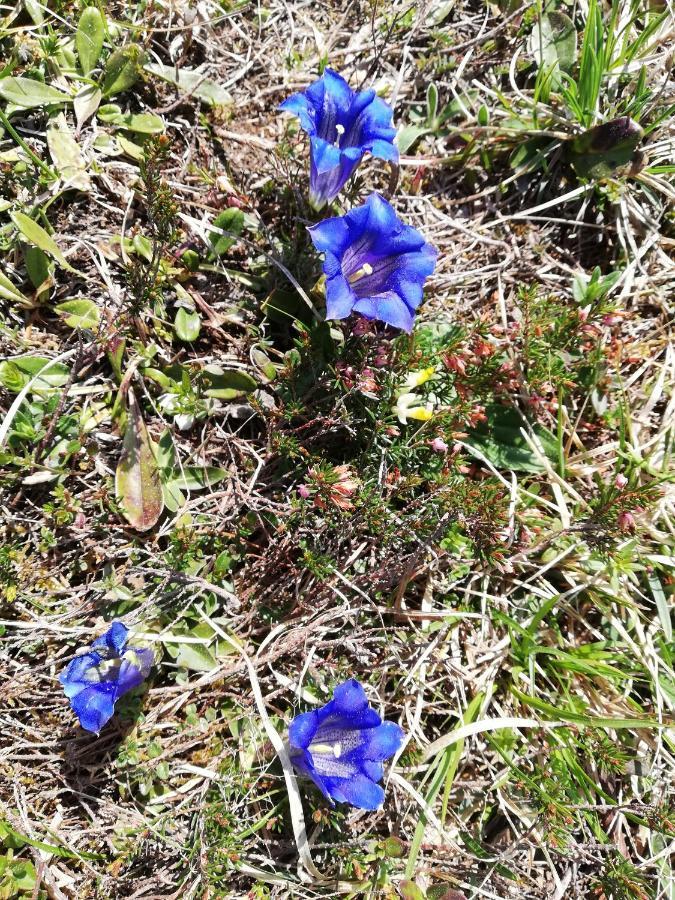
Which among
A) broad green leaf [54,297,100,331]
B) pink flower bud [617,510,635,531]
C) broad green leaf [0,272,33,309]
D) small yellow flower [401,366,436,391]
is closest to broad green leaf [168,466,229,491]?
broad green leaf [54,297,100,331]

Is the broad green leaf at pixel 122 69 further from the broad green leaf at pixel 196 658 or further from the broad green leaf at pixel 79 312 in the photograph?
the broad green leaf at pixel 196 658

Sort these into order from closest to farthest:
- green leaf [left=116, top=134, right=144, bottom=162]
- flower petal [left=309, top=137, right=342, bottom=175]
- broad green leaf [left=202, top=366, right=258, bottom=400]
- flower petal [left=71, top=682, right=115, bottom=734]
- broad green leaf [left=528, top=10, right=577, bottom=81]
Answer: flower petal [left=71, top=682, right=115, bottom=734] < flower petal [left=309, top=137, right=342, bottom=175] < broad green leaf [left=202, top=366, right=258, bottom=400] < green leaf [left=116, top=134, right=144, bottom=162] < broad green leaf [left=528, top=10, right=577, bottom=81]

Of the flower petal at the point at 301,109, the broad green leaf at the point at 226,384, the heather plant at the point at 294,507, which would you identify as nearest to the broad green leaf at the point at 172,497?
the heather plant at the point at 294,507

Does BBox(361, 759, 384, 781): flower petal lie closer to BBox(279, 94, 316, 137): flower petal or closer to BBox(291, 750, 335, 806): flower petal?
BBox(291, 750, 335, 806): flower petal

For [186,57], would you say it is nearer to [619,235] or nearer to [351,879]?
[619,235]


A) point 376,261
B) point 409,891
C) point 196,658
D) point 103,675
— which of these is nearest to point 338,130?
point 376,261

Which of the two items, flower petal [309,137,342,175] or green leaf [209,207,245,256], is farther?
green leaf [209,207,245,256]
